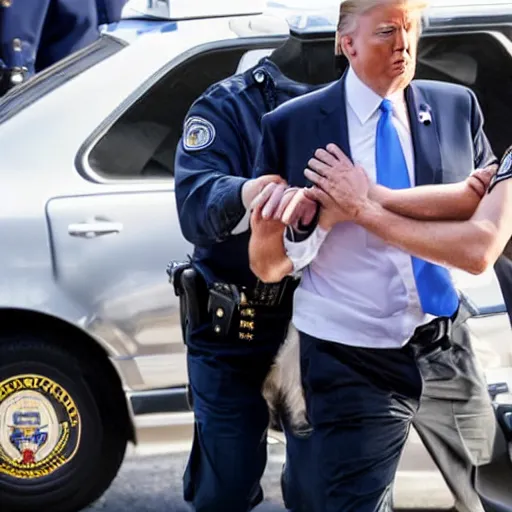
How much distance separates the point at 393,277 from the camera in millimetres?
2648

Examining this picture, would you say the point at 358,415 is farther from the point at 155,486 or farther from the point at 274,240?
the point at 155,486

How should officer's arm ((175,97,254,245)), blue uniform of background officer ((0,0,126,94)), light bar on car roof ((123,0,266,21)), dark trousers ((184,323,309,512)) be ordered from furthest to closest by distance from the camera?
blue uniform of background officer ((0,0,126,94)), light bar on car roof ((123,0,266,21)), dark trousers ((184,323,309,512)), officer's arm ((175,97,254,245))

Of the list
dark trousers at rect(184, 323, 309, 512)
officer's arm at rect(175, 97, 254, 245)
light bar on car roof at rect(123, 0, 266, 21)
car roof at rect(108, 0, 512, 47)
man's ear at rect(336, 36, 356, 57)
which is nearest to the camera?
man's ear at rect(336, 36, 356, 57)

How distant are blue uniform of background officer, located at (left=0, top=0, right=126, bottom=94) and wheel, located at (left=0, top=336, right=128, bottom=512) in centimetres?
208

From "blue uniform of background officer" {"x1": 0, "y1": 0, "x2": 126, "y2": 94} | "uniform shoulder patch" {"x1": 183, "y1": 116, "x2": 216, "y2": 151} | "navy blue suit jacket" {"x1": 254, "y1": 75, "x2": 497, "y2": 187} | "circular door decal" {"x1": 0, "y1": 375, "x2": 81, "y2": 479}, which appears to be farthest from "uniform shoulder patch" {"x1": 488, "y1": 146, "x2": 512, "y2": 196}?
"blue uniform of background officer" {"x1": 0, "y1": 0, "x2": 126, "y2": 94}

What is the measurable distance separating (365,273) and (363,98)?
334mm

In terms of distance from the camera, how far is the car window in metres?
4.15

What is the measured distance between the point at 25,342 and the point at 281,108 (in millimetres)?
1777

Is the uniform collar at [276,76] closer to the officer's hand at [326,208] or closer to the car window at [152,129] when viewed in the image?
the officer's hand at [326,208]

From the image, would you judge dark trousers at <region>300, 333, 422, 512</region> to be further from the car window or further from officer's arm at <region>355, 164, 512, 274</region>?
the car window

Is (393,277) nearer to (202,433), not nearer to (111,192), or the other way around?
(202,433)

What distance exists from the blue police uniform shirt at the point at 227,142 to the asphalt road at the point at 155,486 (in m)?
1.43

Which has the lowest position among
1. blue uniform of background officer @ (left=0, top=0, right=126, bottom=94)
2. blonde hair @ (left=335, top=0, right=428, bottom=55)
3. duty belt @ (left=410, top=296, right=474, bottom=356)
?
blue uniform of background officer @ (left=0, top=0, right=126, bottom=94)

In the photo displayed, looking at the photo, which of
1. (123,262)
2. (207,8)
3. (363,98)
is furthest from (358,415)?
(207,8)
